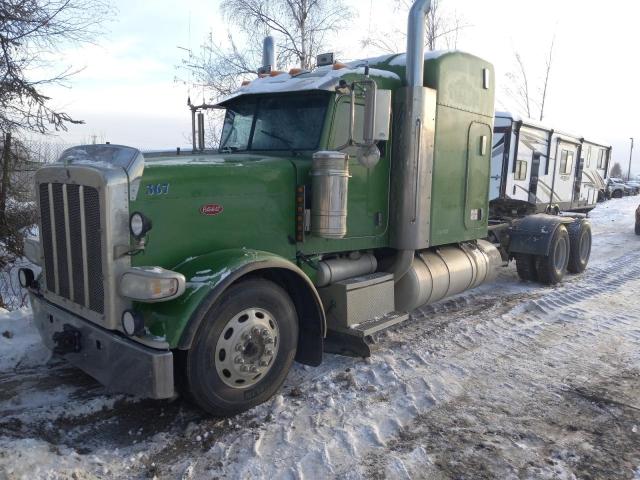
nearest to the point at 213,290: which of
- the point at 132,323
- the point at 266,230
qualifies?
the point at 132,323

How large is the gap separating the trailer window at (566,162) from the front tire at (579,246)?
18.3 feet

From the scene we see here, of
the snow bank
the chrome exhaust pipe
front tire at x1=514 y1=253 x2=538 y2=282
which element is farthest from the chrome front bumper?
front tire at x1=514 y1=253 x2=538 y2=282

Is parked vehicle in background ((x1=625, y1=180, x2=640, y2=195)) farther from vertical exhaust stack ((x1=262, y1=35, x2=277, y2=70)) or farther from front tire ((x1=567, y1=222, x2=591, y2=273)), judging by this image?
vertical exhaust stack ((x1=262, y1=35, x2=277, y2=70))

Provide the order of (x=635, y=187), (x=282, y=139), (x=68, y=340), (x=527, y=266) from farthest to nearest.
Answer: (x=635, y=187) < (x=527, y=266) < (x=282, y=139) < (x=68, y=340)

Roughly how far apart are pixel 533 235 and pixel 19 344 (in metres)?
7.46

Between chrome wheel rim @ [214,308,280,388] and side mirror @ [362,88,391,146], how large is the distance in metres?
1.75

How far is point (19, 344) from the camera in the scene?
16.4ft

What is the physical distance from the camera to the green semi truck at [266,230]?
355cm

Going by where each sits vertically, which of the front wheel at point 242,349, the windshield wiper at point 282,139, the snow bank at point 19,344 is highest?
the windshield wiper at point 282,139

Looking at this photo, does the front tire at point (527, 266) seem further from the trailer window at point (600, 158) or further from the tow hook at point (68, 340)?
the trailer window at point (600, 158)

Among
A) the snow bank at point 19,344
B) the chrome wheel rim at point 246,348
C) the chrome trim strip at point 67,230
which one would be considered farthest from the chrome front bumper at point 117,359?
the snow bank at point 19,344

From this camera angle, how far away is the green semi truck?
140 inches

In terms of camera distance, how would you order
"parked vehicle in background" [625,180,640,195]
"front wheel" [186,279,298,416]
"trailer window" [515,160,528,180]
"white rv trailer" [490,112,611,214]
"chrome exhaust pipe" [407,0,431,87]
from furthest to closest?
"parked vehicle in background" [625,180,640,195] < "trailer window" [515,160,528,180] < "white rv trailer" [490,112,611,214] < "chrome exhaust pipe" [407,0,431,87] < "front wheel" [186,279,298,416]

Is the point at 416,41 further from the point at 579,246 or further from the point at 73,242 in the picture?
the point at 579,246
